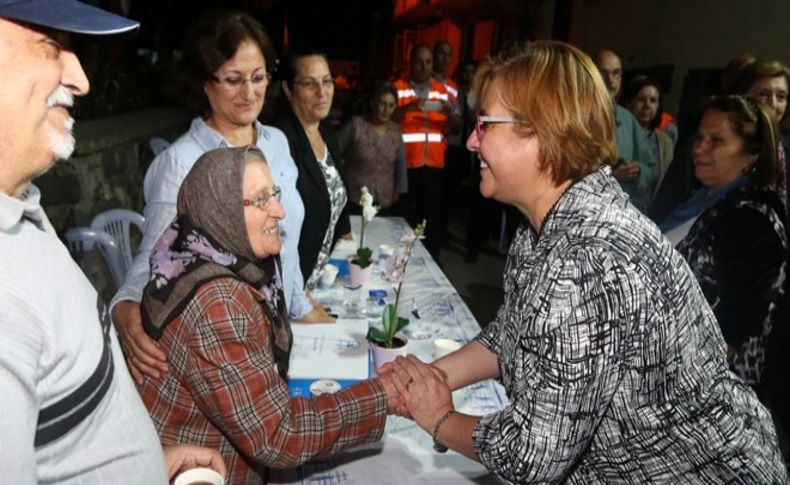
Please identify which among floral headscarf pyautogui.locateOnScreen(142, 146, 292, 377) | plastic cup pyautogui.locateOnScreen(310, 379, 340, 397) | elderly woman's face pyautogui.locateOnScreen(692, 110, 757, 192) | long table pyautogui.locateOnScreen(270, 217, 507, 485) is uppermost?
elderly woman's face pyautogui.locateOnScreen(692, 110, 757, 192)

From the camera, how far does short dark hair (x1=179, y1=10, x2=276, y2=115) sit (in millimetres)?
2113

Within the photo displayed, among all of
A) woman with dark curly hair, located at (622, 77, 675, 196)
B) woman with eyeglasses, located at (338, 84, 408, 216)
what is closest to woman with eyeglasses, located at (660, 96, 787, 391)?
woman with dark curly hair, located at (622, 77, 675, 196)

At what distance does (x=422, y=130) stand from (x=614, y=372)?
4.43 metres

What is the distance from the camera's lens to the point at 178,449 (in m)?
1.29

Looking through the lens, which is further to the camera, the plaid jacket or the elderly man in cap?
the plaid jacket

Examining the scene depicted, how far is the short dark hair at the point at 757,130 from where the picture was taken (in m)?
2.15

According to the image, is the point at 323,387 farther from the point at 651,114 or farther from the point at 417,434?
the point at 651,114

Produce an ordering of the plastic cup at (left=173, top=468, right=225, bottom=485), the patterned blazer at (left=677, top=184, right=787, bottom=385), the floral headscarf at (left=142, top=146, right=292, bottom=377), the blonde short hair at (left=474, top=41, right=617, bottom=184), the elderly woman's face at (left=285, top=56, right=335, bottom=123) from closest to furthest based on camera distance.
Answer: the plastic cup at (left=173, top=468, right=225, bottom=485), the blonde short hair at (left=474, top=41, right=617, bottom=184), the floral headscarf at (left=142, top=146, right=292, bottom=377), the patterned blazer at (left=677, top=184, right=787, bottom=385), the elderly woman's face at (left=285, top=56, right=335, bottom=123)

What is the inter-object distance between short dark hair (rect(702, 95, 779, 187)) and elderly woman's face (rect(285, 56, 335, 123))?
69.8 inches

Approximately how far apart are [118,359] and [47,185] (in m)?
2.88

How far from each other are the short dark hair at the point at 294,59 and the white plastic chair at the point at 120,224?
1.07 meters

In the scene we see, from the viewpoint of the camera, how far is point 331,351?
2.09 metres

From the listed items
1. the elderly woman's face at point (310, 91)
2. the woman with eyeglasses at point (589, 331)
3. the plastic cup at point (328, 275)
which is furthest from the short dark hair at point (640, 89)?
the woman with eyeglasses at point (589, 331)

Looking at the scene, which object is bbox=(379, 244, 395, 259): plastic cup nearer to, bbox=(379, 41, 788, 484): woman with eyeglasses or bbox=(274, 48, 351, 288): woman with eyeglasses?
bbox=(274, 48, 351, 288): woman with eyeglasses
